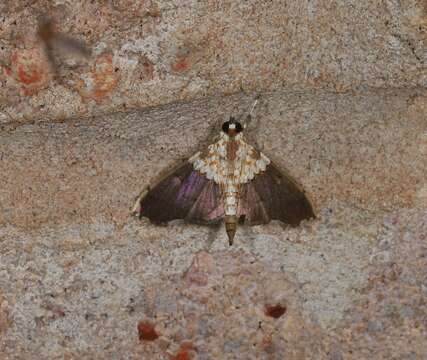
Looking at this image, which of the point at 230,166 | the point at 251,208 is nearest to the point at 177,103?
the point at 230,166

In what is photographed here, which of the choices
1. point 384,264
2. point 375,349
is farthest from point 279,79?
point 375,349

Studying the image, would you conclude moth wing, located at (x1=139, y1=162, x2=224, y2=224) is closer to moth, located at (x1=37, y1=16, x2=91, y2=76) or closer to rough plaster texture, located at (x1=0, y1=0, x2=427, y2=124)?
rough plaster texture, located at (x1=0, y1=0, x2=427, y2=124)

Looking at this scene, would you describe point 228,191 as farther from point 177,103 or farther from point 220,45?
point 220,45

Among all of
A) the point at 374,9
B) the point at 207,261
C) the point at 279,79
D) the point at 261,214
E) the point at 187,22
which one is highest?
the point at 374,9

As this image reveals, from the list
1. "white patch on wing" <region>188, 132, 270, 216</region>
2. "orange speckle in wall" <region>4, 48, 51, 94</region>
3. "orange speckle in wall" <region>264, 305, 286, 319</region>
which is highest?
"orange speckle in wall" <region>4, 48, 51, 94</region>

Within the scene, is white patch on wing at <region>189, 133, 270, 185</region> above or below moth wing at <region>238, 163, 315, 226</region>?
above

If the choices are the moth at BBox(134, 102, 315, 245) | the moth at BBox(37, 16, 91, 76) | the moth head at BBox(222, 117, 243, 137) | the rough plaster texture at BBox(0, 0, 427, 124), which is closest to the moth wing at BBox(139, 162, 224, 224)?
the moth at BBox(134, 102, 315, 245)

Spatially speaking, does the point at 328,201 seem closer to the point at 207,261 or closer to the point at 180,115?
the point at 207,261

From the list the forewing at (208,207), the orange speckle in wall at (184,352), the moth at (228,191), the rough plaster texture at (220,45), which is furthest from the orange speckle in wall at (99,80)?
the orange speckle in wall at (184,352)
